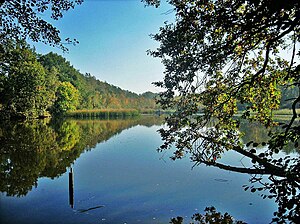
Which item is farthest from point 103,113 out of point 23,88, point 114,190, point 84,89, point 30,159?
point 114,190

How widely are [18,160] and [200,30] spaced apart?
46.1ft

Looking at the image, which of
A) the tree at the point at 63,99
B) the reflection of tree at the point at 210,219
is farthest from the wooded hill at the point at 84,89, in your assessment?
the reflection of tree at the point at 210,219

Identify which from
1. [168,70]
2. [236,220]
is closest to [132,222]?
Result: [236,220]

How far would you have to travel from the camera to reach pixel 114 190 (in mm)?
10039

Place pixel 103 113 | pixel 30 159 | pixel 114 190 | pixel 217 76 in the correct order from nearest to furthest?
pixel 217 76 → pixel 114 190 → pixel 30 159 → pixel 103 113

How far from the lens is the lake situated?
7.79 metres

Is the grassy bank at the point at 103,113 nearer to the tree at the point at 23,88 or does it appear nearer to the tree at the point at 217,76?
the tree at the point at 23,88

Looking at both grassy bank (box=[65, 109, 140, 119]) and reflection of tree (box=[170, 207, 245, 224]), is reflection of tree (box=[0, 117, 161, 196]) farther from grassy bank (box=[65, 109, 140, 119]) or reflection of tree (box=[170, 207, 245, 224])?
grassy bank (box=[65, 109, 140, 119])

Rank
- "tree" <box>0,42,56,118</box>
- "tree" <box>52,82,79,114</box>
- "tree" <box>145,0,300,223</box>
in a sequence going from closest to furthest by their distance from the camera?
"tree" <box>145,0,300,223</box> < "tree" <box>0,42,56,118</box> < "tree" <box>52,82,79,114</box>

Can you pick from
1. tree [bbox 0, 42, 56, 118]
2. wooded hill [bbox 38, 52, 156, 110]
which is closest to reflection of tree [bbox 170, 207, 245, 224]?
tree [bbox 0, 42, 56, 118]

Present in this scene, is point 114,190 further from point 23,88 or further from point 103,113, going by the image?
point 103,113

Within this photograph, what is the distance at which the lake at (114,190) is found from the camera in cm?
779

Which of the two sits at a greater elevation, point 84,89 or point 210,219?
point 84,89

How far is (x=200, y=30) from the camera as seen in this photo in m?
3.76
